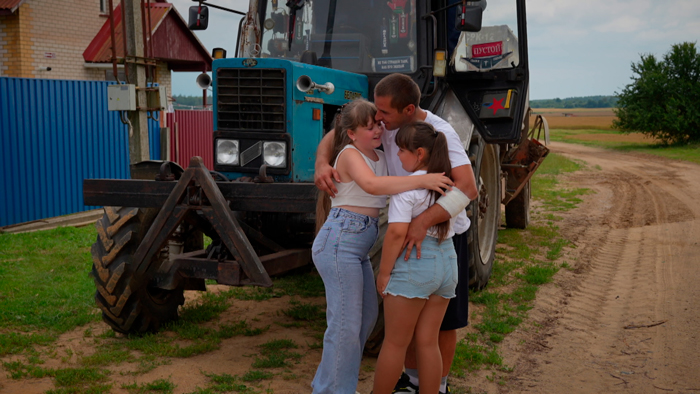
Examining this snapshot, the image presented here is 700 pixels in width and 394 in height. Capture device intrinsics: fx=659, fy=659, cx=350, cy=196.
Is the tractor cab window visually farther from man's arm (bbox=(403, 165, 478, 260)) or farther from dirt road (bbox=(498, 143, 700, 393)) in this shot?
man's arm (bbox=(403, 165, 478, 260))

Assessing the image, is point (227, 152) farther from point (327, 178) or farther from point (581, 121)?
point (581, 121)

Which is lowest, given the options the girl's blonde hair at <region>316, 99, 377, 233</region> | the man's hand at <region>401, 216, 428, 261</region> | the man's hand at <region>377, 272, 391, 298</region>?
the man's hand at <region>377, 272, 391, 298</region>

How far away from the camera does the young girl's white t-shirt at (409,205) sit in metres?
3.27

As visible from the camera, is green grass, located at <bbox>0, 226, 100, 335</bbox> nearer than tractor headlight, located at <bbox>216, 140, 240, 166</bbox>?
No

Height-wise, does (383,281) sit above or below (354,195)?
below

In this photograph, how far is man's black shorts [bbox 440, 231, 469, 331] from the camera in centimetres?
369

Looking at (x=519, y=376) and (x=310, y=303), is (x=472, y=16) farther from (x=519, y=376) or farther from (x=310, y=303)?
(x=310, y=303)

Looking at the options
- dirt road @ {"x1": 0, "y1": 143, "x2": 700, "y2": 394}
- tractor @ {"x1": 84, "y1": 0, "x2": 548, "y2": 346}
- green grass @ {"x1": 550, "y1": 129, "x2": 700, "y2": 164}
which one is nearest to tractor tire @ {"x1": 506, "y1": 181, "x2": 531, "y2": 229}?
dirt road @ {"x1": 0, "y1": 143, "x2": 700, "y2": 394}

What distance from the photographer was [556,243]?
8.82 m

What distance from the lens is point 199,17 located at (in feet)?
19.9

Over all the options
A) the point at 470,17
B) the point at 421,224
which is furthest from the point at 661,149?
the point at 421,224

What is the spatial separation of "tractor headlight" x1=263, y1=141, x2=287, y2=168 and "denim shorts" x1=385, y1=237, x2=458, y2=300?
1732mm

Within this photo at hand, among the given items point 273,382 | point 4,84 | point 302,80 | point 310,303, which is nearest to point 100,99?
point 4,84

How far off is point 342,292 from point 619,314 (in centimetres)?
337
